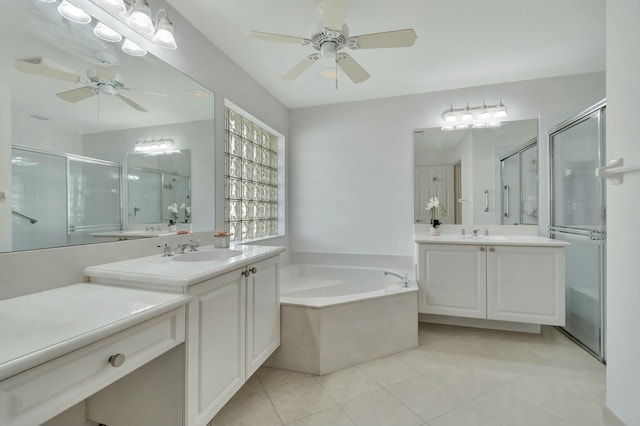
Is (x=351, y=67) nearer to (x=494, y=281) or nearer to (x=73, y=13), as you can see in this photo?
(x=73, y=13)

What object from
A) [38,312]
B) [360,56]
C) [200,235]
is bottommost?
[38,312]

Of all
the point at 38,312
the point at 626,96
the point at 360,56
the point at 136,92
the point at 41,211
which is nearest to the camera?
the point at 38,312

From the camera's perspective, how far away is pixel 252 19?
1.90 m

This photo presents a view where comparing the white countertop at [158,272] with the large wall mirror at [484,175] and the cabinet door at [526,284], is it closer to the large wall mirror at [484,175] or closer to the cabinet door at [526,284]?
the cabinet door at [526,284]

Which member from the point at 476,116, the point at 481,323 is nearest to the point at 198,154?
the point at 476,116

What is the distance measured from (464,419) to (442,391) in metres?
0.24

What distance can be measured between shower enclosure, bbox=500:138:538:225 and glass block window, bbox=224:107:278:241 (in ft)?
8.43

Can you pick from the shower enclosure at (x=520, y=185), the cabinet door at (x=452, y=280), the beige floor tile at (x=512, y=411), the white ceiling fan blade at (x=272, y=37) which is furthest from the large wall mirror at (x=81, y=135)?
the shower enclosure at (x=520, y=185)

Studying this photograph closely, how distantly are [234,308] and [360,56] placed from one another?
2.20m

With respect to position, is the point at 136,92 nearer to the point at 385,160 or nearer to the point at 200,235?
the point at 200,235

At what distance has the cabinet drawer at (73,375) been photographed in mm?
613

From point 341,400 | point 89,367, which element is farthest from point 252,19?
point 341,400

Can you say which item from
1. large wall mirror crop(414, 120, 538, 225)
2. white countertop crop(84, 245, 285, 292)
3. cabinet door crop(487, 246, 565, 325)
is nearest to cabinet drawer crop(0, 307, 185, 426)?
white countertop crop(84, 245, 285, 292)

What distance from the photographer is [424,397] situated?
169 centimetres
